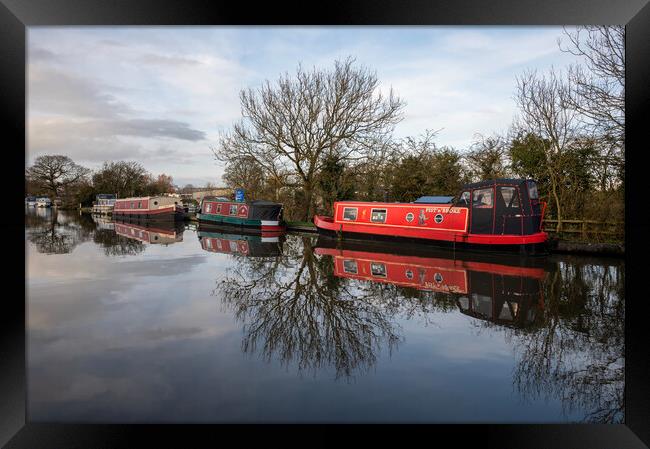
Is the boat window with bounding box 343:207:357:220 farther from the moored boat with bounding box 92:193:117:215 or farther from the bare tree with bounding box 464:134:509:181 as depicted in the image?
the moored boat with bounding box 92:193:117:215

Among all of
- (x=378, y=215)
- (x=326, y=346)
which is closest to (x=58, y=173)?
(x=378, y=215)

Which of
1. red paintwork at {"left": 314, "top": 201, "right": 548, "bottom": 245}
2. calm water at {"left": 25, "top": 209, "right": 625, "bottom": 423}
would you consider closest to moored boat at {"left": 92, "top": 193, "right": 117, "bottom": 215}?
red paintwork at {"left": 314, "top": 201, "right": 548, "bottom": 245}

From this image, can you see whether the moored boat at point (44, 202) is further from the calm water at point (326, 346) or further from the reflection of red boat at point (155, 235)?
the calm water at point (326, 346)

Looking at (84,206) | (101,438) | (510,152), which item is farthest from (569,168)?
(84,206)

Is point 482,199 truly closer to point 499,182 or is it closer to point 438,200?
point 499,182

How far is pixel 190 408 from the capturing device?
2.68 meters

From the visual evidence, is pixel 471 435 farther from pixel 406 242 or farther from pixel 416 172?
pixel 416 172

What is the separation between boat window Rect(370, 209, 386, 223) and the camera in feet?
43.2

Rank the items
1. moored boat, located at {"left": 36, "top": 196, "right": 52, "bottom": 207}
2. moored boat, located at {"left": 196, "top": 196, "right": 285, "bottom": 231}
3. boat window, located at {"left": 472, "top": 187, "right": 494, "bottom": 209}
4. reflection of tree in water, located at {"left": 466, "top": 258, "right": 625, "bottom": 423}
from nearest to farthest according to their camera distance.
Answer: reflection of tree in water, located at {"left": 466, "top": 258, "right": 625, "bottom": 423} < boat window, located at {"left": 472, "top": 187, "right": 494, "bottom": 209} < moored boat, located at {"left": 196, "top": 196, "right": 285, "bottom": 231} < moored boat, located at {"left": 36, "top": 196, "right": 52, "bottom": 207}

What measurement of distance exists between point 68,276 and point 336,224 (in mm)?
8522

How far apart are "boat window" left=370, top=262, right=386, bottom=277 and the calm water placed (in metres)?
0.08

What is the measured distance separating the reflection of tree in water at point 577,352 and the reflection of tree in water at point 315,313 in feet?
3.94

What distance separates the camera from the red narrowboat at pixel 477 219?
9977 millimetres
